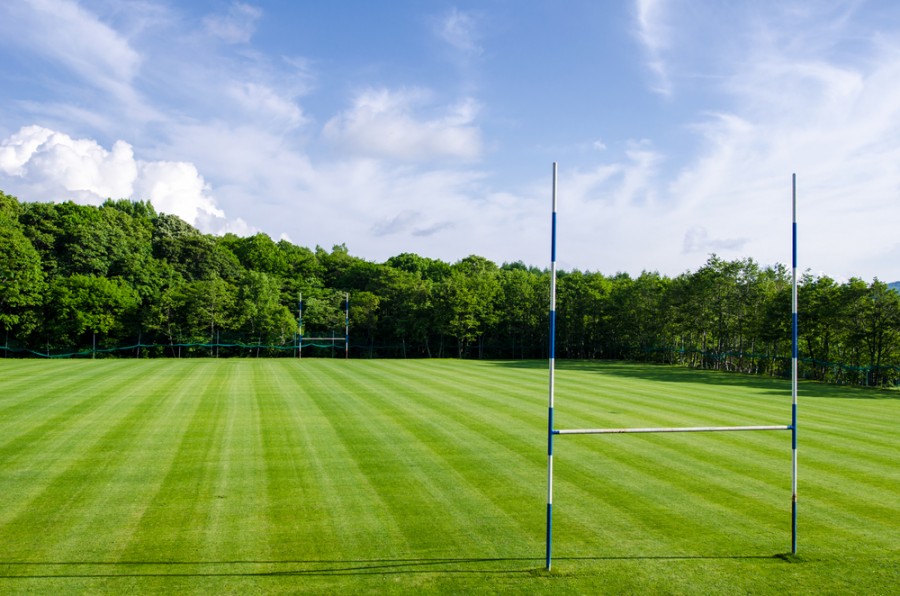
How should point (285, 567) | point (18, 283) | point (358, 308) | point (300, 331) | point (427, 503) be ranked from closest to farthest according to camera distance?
point (285, 567)
point (427, 503)
point (18, 283)
point (300, 331)
point (358, 308)

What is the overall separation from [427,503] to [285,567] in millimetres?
2849

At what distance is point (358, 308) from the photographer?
6700 cm

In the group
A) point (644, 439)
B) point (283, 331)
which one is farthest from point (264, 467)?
point (283, 331)

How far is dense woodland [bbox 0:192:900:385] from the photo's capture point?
4766 centimetres

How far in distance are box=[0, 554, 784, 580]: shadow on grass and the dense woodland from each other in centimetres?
3810

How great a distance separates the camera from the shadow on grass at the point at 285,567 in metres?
6.54

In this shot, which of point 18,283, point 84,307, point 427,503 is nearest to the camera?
point 427,503

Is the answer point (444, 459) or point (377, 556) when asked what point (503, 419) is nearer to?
point (444, 459)

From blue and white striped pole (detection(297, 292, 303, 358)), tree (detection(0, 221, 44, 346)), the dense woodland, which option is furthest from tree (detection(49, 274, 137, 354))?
blue and white striped pole (detection(297, 292, 303, 358))

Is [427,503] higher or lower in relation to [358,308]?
lower

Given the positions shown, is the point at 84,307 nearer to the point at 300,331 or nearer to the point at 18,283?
the point at 18,283

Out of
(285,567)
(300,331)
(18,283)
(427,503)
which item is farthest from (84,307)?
(285,567)

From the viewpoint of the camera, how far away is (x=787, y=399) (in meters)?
24.4

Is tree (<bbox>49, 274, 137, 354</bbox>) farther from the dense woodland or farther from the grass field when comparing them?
the grass field
